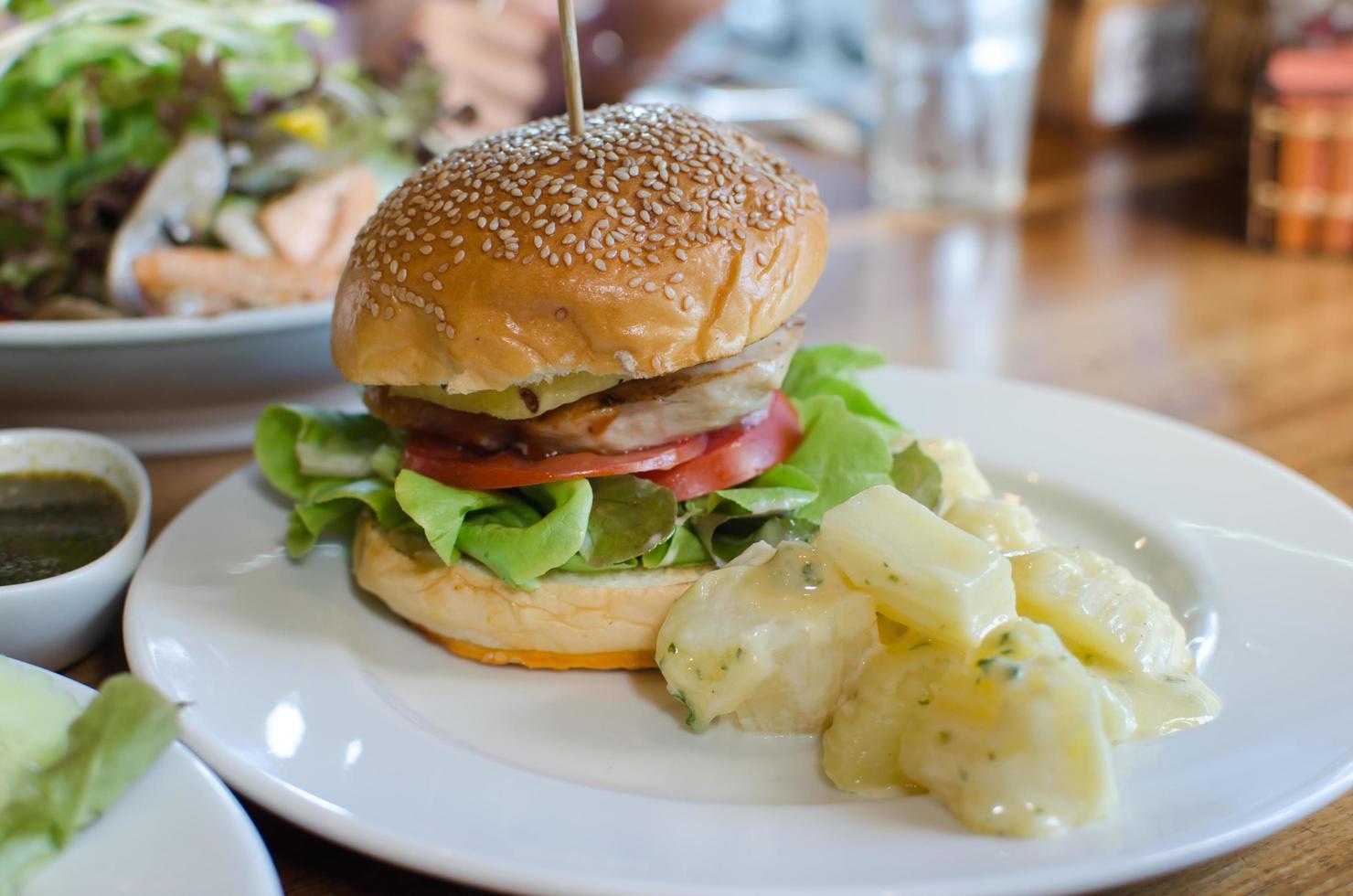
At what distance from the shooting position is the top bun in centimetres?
187

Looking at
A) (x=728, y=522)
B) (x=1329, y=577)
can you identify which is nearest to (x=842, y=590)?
(x=728, y=522)

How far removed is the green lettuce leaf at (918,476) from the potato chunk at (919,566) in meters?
0.42

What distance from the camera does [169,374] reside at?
8.92ft

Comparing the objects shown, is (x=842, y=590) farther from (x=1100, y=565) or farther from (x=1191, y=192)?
(x=1191, y=192)

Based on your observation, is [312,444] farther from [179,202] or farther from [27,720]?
[179,202]

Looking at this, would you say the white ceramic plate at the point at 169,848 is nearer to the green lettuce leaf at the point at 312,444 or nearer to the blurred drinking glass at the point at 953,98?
the green lettuce leaf at the point at 312,444

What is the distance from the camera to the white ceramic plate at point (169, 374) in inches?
102

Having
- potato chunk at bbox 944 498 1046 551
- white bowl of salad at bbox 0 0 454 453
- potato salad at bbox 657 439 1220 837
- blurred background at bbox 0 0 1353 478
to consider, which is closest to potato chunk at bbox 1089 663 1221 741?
potato salad at bbox 657 439 1220 837

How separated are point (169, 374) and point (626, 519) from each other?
133 centimetres

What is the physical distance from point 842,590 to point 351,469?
1033 mm

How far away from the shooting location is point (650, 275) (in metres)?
1.88

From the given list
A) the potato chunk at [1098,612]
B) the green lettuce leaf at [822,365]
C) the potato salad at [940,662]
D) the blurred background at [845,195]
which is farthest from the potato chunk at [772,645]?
the green lettuce leaf at [822,365]

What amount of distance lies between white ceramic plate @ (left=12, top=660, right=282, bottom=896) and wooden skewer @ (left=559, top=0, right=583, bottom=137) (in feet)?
4.07

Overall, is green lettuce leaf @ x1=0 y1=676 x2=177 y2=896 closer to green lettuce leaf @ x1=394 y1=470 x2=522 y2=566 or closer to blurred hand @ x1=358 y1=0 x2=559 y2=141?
green lettuce leaf @ x1=394 y1=470 x2=522 y2=566
